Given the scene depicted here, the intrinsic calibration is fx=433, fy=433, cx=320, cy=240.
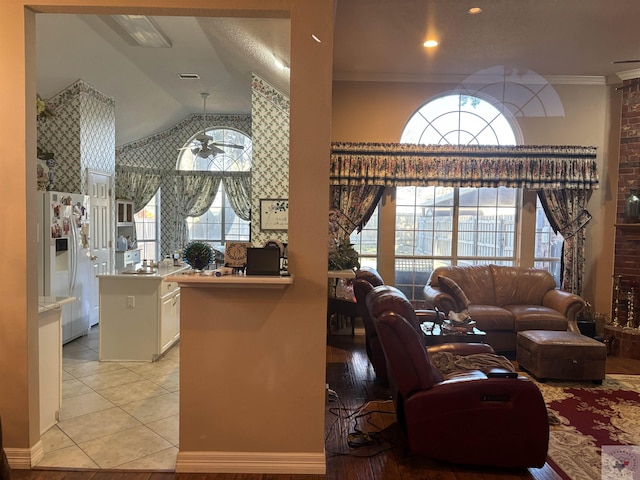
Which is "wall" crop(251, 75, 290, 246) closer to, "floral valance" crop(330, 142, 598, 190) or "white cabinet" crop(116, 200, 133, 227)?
"floral valance" crop(330, 142, 598, 190)

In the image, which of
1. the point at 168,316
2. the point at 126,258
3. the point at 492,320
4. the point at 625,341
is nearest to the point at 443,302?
the point at 492,320

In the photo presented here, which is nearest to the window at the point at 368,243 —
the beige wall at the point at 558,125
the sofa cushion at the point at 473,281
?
the beige wall at the point at 558,125

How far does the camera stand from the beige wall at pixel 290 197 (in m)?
2.42

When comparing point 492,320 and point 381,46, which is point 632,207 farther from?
point 381,46

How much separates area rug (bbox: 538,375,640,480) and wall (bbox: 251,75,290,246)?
3865 mm

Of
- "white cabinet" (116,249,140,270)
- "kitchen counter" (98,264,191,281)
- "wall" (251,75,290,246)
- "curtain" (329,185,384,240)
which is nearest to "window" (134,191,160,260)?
"white cabinet" (116,249,140,270)

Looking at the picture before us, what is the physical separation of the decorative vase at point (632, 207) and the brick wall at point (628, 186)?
91mm

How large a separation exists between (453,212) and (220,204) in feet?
15.7

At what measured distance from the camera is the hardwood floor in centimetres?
245

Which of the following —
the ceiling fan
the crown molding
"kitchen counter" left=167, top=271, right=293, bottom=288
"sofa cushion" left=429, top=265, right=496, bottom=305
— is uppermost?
the crown molding

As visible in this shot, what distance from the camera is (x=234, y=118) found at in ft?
28.2

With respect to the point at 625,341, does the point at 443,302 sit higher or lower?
higher

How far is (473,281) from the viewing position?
5316 millimetres

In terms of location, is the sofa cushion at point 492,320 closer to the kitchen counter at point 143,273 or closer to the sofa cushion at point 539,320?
the sofa cushion at point 539,320
